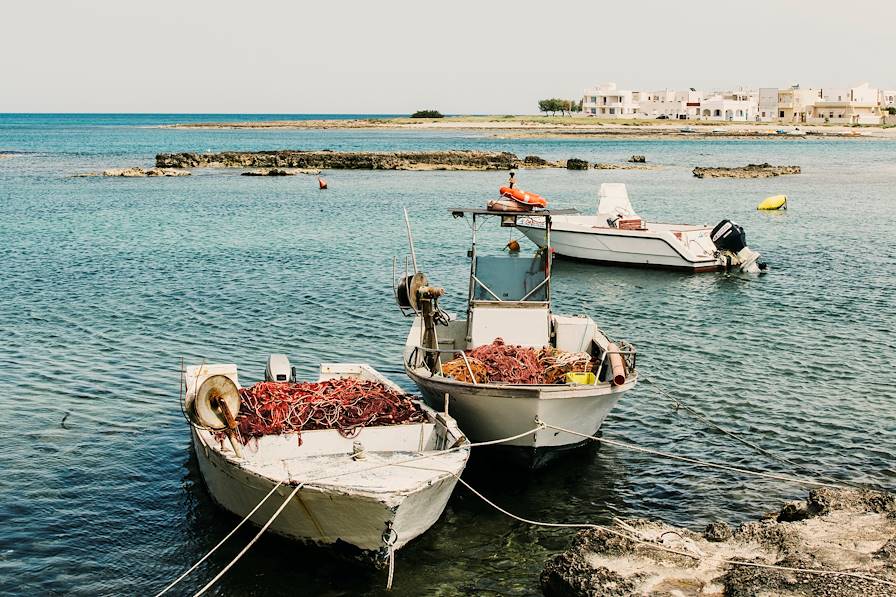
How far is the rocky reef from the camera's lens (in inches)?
350

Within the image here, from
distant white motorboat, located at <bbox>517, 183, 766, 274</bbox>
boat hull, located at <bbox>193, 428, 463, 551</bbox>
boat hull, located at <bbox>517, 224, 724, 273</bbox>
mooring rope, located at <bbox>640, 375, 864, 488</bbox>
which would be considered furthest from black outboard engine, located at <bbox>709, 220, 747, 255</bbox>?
boat hull, located at <bbox>193, 428, 463, 551</bbox>

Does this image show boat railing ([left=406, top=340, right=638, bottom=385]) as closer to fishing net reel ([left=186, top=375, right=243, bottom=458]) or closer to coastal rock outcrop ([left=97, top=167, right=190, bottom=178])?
fishing net reel ([left=186, top=375, right=243, bottom=458])

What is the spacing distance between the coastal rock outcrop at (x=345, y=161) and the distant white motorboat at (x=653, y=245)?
166ft

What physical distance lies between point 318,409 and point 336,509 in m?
2.70

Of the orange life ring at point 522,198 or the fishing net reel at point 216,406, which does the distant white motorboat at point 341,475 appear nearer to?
the fishing net reel at point 216,406

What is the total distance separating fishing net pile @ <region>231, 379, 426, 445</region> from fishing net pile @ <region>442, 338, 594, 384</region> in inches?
51.9

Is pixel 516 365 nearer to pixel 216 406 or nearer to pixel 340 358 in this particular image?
pixel 216 406

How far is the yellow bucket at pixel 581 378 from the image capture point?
48.4ft

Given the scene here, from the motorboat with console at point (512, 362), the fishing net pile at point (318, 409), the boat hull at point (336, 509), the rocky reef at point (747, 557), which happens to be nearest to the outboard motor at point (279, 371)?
the fishing net pile at point (318, 409)

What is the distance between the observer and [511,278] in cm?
1752

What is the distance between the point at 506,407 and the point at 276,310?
43.5 feet

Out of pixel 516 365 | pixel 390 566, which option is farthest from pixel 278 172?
pixel 390 566

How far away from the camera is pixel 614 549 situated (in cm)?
1007

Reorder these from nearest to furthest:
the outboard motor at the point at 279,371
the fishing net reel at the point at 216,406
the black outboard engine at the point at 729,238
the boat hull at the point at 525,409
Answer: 1. the fishing net reel at the point at 216,406
2. the boat hull at the point at 525,409
3. the outboard motor at the point at 279,371
4. the black outboard engine at the point at 729,238
